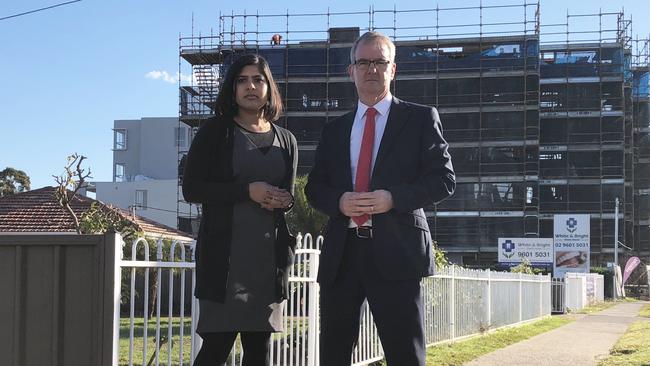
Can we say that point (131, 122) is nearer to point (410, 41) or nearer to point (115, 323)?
point (410, 41)

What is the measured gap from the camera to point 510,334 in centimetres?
1316

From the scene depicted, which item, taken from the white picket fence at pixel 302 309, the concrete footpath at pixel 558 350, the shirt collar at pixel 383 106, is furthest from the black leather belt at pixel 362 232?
the concrete footpath at pixel 558 350

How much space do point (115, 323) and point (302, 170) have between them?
42340 mm

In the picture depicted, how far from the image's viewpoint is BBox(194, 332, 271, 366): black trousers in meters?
3.26

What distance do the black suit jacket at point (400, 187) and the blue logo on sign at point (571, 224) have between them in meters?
37.4

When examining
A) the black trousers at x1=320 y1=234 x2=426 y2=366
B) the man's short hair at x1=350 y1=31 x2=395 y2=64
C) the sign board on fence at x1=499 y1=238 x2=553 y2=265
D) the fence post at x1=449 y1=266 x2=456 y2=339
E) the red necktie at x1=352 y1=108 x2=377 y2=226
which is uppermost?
the man's short hair at x1=350 y1=31 x2=395 y2=64

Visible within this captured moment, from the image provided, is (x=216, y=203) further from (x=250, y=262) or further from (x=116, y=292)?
(x=116, y=292)

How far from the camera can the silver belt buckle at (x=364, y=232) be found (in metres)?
3.11

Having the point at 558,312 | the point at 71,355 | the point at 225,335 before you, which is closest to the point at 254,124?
the point at 225,335

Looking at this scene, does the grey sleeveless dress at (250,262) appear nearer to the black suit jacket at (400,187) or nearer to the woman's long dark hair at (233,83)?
the woman's long dark hair at (233,83)

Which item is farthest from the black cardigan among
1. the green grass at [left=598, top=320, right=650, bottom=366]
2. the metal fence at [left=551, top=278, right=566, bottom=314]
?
the metal fence at [left=551, top=278, right=566, bottom=314]

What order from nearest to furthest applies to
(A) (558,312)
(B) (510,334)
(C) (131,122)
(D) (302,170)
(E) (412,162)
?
(E) (412,162)
(B) (510,334)
(A) (558,312)
(D) (302,170)
(C) (131,122)

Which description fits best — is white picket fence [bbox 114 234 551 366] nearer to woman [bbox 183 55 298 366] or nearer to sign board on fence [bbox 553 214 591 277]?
woman [bbox 183 55 298 366]

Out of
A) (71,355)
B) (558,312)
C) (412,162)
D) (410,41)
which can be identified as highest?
(410,41)
